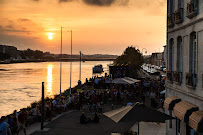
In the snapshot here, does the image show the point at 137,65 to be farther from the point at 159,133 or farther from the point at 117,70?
the point at 159,133

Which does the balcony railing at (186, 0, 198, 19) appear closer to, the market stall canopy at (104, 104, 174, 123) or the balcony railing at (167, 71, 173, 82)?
the balcony railing at (167, 71, 173, 82)

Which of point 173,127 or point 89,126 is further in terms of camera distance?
point 89,126

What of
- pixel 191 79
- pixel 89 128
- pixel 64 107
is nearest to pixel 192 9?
pixel 191 79

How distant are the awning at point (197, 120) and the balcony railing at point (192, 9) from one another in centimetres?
474

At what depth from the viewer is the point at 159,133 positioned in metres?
18.7

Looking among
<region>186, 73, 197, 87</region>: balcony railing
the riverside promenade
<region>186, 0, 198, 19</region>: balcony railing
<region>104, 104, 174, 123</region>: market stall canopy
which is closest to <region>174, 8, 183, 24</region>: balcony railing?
<region>186, 0, 198, 19</region>: balcony railing

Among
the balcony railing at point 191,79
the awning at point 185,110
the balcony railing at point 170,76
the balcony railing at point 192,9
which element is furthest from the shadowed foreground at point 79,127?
the balcony railing at point 192,9

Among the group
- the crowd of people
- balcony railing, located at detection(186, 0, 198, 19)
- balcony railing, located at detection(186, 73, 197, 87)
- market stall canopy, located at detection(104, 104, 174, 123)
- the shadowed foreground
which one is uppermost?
balcony railing, located at detection(186, 0, 198, 19)

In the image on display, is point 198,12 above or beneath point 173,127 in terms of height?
above

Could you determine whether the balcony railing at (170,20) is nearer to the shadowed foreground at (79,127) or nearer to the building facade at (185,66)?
the building facade at (185,66)

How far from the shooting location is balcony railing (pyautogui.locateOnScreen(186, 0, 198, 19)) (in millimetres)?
12908

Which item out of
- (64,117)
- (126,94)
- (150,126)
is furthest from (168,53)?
(126,94)

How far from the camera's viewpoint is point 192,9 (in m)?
13.1

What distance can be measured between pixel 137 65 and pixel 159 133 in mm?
71802
